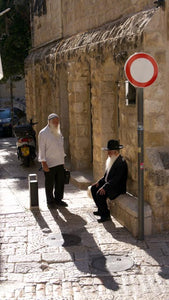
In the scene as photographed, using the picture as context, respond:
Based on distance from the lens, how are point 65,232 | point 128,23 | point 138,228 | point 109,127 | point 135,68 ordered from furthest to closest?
point 109,127 < point 128,23 < point 65,232 < point 138,228 < point 135,68

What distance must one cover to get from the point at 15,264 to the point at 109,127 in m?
3.85

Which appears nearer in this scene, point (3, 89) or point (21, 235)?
point (21, 235)

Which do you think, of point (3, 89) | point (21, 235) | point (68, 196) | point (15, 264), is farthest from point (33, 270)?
point (3, 89)

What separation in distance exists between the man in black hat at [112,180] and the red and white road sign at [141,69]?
1370 mm

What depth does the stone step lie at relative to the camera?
8812 mm

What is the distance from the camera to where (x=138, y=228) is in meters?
5.77

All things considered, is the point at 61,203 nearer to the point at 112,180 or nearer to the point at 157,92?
the point at 112,180

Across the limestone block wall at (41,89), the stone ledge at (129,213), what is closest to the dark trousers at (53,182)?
the stone ledge at (129,213)

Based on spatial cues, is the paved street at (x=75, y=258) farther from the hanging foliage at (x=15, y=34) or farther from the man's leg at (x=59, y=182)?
the hanging foliage at (x=15, y=34)

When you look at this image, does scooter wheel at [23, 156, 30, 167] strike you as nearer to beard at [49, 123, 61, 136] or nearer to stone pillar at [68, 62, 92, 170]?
stone pillar at [68, 62, 92, 170]

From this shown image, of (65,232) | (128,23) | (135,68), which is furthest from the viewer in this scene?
(128,23)

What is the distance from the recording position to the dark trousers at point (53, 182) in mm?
7332

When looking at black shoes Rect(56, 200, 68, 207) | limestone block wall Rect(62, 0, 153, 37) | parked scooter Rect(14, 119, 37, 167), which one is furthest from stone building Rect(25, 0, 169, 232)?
black shoes Rect(56, 200, 68, 207)

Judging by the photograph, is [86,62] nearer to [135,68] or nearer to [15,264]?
[135,68]
